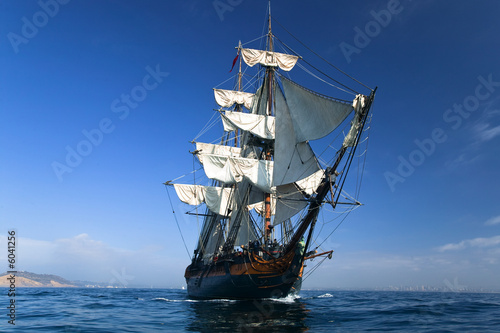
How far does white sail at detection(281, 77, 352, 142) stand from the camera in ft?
80.1

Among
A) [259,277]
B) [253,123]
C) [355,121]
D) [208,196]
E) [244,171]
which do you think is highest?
[253,123]

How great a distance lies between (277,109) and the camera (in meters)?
31.2

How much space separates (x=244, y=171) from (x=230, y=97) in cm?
1988

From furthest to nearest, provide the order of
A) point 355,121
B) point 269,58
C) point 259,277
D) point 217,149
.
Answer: point 217,149 < point 269,58 < point 259,277 < point 355,121

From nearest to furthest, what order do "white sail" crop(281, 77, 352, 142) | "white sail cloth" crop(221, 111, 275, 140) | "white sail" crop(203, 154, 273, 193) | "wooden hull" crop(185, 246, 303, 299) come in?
"white sail" crop(281, 77, 352, 142) → "wooden hull" crop(185, 246, 303, 299) → "white sail" crop(203, 154, 273, 193) → "white sail cloth" crop(221, 111, 275, 140)

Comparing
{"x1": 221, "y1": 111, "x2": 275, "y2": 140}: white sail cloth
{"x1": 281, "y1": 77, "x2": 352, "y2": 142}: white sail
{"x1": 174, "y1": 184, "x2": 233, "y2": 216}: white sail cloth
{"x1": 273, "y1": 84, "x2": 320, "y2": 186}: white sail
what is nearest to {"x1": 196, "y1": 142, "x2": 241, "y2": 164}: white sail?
{"x1": 174, "y1": 184, "x2": 233, "y2": 216}: white sail cloth

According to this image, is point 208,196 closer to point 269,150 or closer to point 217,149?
point 217,149

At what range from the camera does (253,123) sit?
127ft

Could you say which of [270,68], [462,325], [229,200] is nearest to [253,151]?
[229,200]

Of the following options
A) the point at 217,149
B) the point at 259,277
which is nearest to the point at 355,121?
the point at 259,277

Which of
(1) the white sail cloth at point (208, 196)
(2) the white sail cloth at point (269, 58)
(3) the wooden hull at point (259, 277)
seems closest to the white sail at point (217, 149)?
(1) the white sail cloth at point (208, 196)

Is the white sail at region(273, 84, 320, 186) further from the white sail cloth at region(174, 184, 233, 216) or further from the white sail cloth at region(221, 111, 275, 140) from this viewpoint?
the white sail cloth at region(174, 184, 233, 216)

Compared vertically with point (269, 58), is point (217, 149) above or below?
below

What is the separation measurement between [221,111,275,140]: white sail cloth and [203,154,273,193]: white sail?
10.9ft
